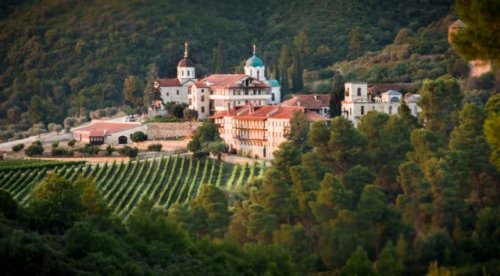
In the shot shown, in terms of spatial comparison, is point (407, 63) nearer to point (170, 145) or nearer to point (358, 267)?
point (170, 145)

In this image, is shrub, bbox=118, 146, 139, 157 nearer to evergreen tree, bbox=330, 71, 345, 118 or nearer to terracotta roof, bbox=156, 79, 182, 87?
terracotta roof, bbox=156, 79, 182, 87

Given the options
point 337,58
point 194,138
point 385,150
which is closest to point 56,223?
point 385,150

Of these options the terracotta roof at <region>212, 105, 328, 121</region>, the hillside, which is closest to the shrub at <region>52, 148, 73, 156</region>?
the terracotta roof at <region>212, 105, 328, 121</region>

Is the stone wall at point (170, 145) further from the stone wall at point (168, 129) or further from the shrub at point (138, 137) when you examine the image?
the stone wall at point (168, 129)

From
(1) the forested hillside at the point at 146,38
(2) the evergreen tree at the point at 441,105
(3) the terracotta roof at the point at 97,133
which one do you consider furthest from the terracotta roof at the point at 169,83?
(2) the evergreen tree at the point at 441,105

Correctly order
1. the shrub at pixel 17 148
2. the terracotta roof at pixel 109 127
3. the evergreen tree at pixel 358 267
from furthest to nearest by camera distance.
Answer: the shrub at pixel 17 148
the terracotta roof at pixel 109 127
the evergreen tree at pixel 358 267

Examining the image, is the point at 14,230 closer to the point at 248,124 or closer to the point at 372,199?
the point at 372,199
